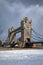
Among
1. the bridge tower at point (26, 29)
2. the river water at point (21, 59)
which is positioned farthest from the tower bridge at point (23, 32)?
the river water at point (21, 59)

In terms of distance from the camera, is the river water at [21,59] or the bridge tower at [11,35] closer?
the river water at [21,59]

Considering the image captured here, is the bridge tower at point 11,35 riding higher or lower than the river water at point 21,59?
higher

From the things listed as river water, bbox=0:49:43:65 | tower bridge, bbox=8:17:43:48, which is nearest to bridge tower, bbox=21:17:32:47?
tower bridge, bbox=8:17:43:48

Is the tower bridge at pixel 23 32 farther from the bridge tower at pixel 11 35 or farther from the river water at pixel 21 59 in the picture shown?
the river water at pixel 21 59

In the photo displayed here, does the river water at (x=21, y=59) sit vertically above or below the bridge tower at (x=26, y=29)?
below

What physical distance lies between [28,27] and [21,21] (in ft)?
5.96

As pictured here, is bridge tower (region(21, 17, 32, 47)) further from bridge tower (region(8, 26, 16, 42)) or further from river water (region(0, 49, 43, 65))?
river water (region(0, 49, 43, 65))

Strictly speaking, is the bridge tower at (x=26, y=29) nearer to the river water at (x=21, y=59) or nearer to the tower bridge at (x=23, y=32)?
the tower bridge at (x=23, y=32)

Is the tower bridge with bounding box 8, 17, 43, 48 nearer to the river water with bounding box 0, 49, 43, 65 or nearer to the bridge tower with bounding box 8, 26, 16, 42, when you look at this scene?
the bridge tower with bounding box 8, 26, 16, 42

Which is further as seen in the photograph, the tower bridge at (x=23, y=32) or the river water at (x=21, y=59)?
the tower bridge at (x=23, y=32)

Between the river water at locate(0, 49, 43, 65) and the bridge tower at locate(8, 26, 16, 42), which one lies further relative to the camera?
the bridge tower at locate(8, 26, 16, 42)

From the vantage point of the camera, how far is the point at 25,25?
52.3 metres

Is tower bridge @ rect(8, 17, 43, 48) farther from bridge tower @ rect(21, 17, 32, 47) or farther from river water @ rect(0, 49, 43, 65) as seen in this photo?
river water @ rect(0, 49, 43, 65)

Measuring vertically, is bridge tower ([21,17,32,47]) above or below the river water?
above
